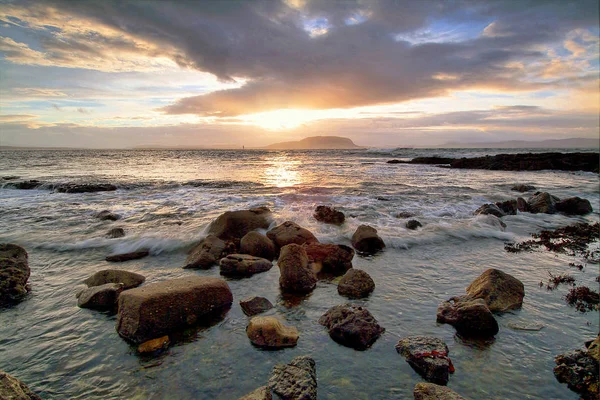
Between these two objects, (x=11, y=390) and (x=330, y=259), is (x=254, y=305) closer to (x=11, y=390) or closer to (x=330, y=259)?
(x=330, y=259)

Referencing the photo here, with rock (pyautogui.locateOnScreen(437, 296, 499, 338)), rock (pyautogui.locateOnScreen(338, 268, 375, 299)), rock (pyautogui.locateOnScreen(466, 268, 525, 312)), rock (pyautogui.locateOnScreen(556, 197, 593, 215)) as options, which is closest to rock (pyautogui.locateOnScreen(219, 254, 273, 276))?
rock (pyautogui.locateOnScreen(338, 268, 375, 299))

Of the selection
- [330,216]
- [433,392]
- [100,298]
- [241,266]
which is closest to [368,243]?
[330,216]

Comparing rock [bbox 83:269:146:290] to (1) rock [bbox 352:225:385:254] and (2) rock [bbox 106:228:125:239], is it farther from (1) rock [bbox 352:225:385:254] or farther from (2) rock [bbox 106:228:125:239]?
(1) rock [bbox 352:225:385:254]

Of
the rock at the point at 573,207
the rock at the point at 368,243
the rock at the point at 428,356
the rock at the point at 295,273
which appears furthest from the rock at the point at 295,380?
the rock at the point at 573,207

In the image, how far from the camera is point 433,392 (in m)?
3.63

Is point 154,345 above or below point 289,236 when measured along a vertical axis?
below

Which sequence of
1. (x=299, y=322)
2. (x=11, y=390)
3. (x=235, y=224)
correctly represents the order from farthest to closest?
(x=235, y=224)
(x=299, y=322)
(x=11, y=390)

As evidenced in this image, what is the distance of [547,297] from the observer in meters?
6.45

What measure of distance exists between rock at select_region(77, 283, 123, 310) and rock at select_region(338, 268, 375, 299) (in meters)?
4.51

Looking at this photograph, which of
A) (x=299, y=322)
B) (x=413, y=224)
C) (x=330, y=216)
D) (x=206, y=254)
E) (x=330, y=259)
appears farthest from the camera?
(x=330, y=216)

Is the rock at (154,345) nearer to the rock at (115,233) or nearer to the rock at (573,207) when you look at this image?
the rock at (115,233)

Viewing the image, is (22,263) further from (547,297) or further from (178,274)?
(547,297)

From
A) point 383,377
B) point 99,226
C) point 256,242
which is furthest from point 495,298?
point 99,226

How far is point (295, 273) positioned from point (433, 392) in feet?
12.2
